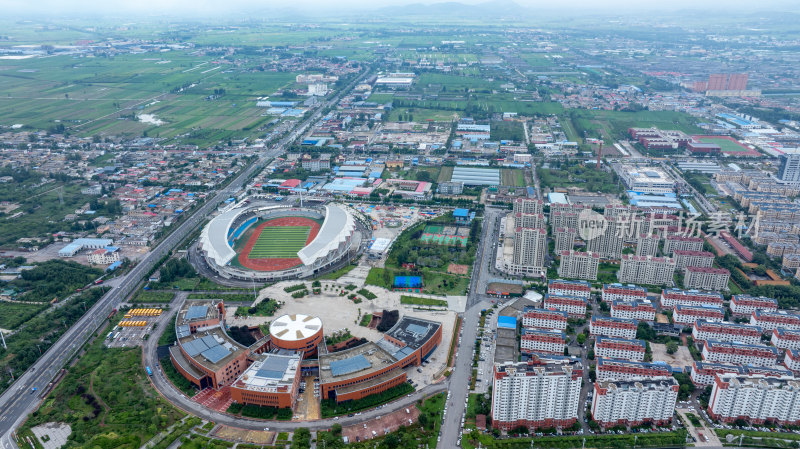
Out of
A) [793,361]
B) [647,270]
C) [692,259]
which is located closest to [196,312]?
[647,270]

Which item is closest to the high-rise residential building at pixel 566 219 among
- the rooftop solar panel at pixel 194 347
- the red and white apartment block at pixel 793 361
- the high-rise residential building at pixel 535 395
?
the red and white apartment block at pixel 793 361

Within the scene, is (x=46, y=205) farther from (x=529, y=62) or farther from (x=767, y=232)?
(x=529, y=62)

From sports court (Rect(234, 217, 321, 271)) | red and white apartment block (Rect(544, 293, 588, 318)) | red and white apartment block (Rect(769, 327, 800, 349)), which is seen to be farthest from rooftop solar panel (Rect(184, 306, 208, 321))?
red and white apartment block (Rect(769, 327, 800, 349))

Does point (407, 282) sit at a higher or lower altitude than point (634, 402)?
lower

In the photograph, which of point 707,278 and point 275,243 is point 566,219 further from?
point 275,243

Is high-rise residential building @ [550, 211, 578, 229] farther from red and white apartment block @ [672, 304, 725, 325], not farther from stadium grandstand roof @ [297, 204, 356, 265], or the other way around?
stadium grandstand roof @ [297, 204, 356, 265]

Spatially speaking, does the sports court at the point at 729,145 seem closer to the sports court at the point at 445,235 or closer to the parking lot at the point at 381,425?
the sports court at the point at 445,235
